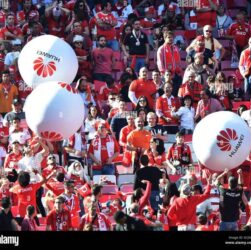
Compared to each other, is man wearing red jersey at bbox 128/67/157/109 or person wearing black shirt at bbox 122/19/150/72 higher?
person wearing black shirt at bbox 122/19/150/72

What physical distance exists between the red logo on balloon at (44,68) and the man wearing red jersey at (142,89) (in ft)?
10.7

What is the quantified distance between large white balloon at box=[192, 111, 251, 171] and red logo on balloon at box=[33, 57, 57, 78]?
248 cm

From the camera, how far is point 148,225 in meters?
23.0

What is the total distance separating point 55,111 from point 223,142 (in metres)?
2.45

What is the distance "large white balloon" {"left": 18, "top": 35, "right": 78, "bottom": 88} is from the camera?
26531mm

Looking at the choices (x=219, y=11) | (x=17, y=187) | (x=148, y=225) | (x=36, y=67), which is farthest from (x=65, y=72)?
(x=219, y=11)

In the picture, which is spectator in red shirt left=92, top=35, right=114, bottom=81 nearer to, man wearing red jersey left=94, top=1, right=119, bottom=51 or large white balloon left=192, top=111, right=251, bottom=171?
man wearing red jersey left=94, top=1, right=119, bottom=51

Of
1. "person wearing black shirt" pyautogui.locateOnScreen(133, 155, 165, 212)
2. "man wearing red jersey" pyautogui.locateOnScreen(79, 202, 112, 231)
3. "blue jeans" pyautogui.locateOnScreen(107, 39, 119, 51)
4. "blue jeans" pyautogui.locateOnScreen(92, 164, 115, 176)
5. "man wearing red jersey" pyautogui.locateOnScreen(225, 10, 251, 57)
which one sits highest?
"man wearing red jersey" pyautogui.locateOnScreen(225, 10, 251, 57)

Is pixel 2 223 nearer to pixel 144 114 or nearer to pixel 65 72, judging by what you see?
pixel 65 72

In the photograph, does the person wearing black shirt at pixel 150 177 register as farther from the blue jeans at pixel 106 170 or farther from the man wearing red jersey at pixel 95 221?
the blue jeans at pixel 106 170

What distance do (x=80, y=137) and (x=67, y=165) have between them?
0.68 m

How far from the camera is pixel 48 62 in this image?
2655 cm

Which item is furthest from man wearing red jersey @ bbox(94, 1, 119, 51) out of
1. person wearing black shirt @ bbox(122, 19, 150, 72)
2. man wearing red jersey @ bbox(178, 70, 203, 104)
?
man wearing red jersey @ bbox(178, 70, 203, 104)

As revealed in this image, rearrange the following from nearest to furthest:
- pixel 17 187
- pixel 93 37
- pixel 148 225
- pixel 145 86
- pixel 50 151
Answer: pixel 148 225
pixel 17 187
pixel 50 151
pixel 145 86
pixel 93 37
